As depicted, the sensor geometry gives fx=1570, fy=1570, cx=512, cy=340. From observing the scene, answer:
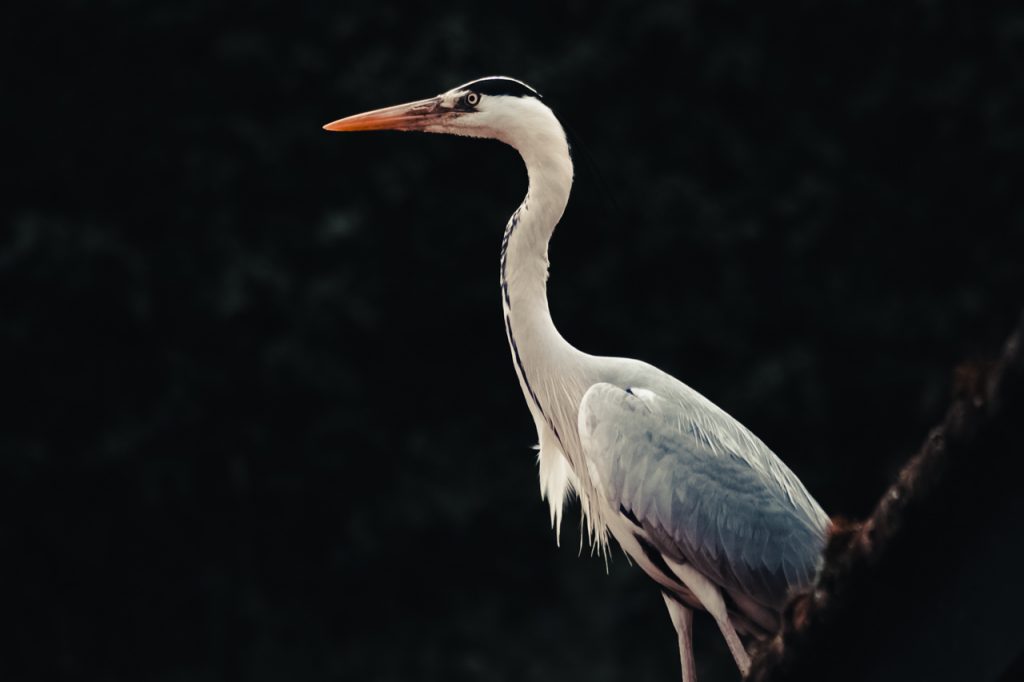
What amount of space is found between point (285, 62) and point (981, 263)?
9.69 feet

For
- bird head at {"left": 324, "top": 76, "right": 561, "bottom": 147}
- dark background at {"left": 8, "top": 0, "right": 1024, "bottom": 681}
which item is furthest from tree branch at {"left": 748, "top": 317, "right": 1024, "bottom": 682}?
dark background at {"left": 8, "top": 0, "right": 1024, "bottom": 681}

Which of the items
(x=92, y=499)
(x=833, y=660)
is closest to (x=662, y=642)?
(x=92, y=499)

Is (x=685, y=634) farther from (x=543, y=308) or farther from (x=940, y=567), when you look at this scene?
(x=940, y=567)

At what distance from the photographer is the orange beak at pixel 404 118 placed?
11.9 ft

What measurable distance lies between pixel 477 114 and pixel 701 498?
106 centimetres

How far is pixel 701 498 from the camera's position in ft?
10.4

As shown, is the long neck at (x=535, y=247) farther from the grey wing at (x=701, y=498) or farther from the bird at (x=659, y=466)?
the grey wing at (x=701, y=498)

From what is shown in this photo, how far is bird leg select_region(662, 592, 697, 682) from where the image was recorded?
10.3 feet

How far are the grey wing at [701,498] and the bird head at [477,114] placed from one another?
71 cm

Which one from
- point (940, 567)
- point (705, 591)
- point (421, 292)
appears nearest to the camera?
point (940, 567)

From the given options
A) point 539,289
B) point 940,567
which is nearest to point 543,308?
point 539,289

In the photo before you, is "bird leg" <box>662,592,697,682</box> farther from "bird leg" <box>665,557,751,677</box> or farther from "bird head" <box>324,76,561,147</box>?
"bird head" <box>324,76,561,147</box>

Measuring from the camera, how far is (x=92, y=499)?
6.30 metres

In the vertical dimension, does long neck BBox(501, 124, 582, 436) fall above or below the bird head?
below
